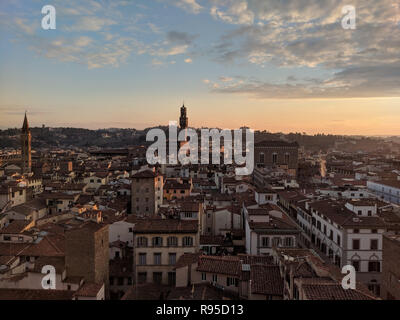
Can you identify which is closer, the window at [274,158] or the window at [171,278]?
the window at [171,278]

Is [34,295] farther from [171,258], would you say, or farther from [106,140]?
→ [106,140]

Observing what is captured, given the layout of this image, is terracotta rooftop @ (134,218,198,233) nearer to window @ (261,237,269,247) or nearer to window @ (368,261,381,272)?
window @ (261,237,269,247)

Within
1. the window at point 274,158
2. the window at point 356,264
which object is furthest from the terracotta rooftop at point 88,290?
the window at point 274,158

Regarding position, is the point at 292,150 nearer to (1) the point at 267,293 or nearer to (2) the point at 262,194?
(2) the point at 262,194

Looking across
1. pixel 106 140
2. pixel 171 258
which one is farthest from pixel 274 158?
pixel 106 140

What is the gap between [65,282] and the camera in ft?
39.7

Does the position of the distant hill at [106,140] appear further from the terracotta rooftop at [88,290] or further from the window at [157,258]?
the terracotta rooftop at [88,290]

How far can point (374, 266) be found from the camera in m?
16.6

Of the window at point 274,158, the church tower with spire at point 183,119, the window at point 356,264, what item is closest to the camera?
the window at point 356,264

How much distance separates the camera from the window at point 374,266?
54.3ft

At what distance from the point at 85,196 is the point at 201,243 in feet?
53.3

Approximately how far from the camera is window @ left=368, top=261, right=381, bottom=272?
16547mm

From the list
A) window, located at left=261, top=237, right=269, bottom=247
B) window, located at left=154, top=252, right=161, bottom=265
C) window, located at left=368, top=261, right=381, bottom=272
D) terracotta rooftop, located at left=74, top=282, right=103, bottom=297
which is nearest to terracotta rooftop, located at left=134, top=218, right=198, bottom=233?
window, located at left=154, top=252, right=161, bottom=265

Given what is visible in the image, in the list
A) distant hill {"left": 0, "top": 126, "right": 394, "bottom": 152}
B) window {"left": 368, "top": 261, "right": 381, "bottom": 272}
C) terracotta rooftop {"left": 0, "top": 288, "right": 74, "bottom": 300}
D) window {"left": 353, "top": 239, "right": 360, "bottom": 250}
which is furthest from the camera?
distant hill {"left": 0, "top": 126, "right": 394, "bottom": 152}
